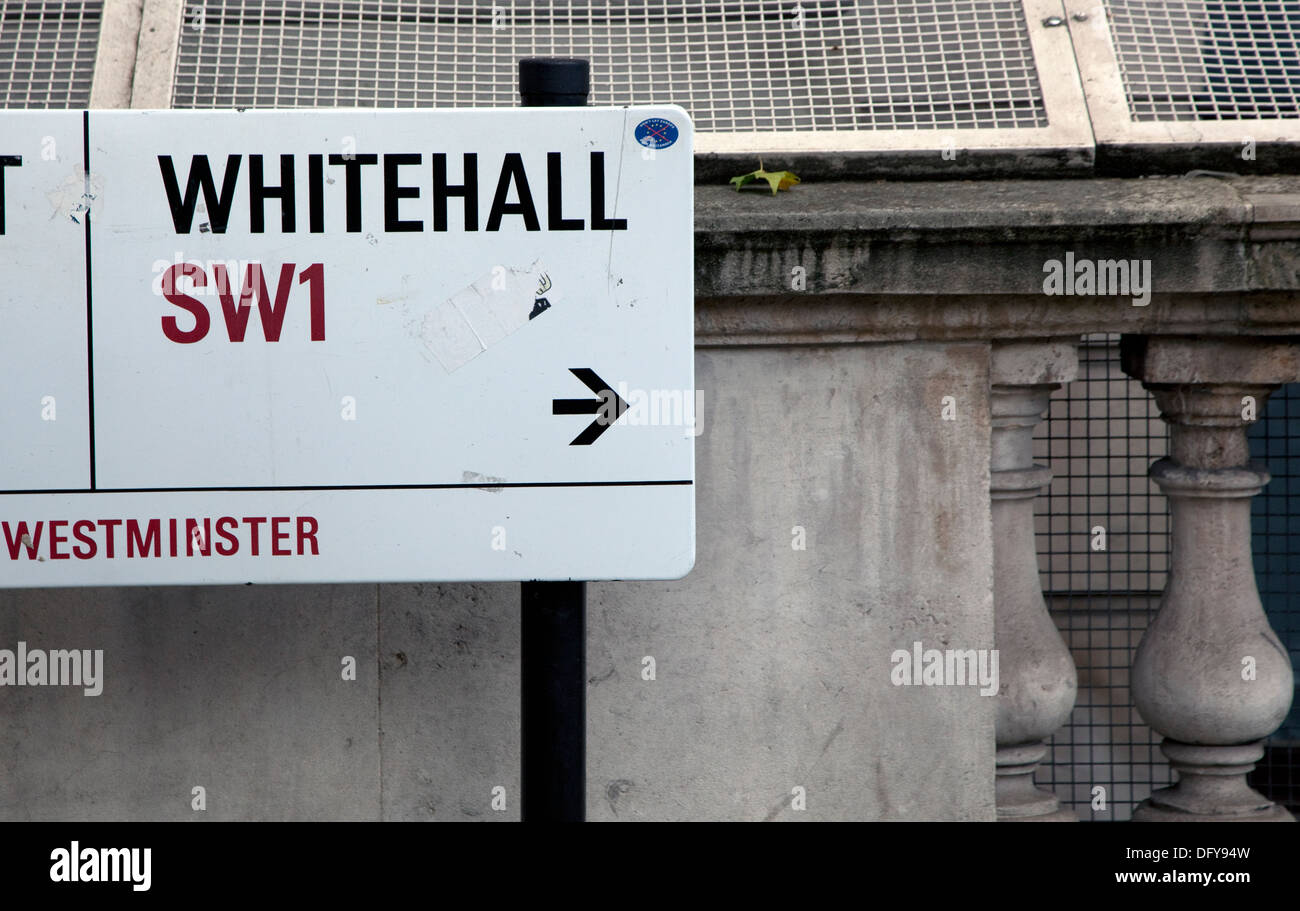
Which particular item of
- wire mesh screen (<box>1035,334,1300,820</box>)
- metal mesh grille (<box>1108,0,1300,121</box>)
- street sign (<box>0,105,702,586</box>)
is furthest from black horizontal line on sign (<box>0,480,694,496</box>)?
wire mesh screen (<box>1035,334,1300,820</box>)

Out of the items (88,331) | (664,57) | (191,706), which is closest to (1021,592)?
(664,57)

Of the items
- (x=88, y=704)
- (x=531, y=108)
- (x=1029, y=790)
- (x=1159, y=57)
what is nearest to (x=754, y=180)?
(x=531, y=108)

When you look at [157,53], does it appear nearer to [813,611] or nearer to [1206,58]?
[813,611]

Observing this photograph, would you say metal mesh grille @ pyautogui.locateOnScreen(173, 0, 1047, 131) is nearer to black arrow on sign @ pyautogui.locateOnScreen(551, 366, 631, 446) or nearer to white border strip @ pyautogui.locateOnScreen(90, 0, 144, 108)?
white border strip @ pyautogui.locateOnScreen(90, 0, 144, 108)

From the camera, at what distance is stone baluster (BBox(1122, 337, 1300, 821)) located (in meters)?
2.94

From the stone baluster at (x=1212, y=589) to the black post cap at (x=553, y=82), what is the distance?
1456 millimetres

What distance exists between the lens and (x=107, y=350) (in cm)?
231

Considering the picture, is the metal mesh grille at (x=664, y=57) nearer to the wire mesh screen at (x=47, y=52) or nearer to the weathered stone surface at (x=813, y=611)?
the wire mesh screen at (x=47, y=52)

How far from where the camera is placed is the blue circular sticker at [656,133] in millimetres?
2275

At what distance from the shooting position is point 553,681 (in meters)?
2.33

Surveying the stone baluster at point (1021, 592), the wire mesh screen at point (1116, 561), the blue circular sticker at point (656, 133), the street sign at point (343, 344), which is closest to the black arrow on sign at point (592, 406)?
the street sign at point (343, 344)

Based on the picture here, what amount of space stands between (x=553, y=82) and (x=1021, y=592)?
160 cm
